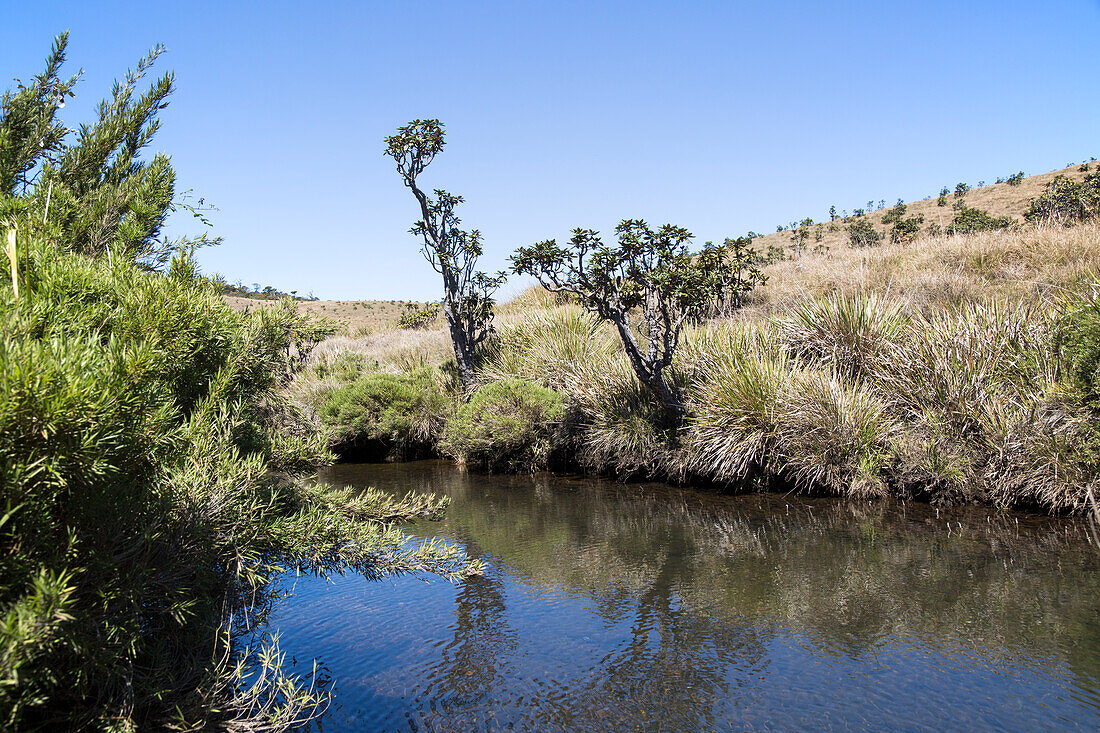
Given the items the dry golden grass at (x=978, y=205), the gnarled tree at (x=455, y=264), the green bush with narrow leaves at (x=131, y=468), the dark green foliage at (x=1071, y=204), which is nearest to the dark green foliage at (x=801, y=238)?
the dry golden grass at (x=978, y=205)

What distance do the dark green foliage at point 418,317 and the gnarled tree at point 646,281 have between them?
43.4ft

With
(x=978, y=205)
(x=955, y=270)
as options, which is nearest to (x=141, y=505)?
(x=955, y=270)

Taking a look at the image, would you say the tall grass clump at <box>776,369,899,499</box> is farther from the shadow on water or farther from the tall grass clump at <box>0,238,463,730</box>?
the tall grass clump at <box>0,238,463,730</box>

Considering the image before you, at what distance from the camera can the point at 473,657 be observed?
17.4 ft

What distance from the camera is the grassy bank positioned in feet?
28.4

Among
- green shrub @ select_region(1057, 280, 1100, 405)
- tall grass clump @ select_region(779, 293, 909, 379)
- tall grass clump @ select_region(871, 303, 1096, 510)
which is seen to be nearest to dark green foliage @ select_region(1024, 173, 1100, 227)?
tall grass clump @ select_region(779, 293, 909, 379)

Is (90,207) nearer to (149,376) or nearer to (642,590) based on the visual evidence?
(149,376)

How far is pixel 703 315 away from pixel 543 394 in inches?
180

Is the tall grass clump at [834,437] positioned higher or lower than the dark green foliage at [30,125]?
lower

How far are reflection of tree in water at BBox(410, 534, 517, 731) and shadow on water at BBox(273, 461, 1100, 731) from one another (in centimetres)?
Result: 2

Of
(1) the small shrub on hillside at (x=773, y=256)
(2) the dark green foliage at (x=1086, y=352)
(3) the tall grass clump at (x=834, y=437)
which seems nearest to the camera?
(2) the dark green foliage at (x=1086, y=352)

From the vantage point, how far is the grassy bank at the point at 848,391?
865 cm

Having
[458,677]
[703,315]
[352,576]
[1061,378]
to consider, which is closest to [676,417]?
[703,315]

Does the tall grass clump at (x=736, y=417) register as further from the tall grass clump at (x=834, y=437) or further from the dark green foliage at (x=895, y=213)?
the dark green foliage at (x=895, y=213)
